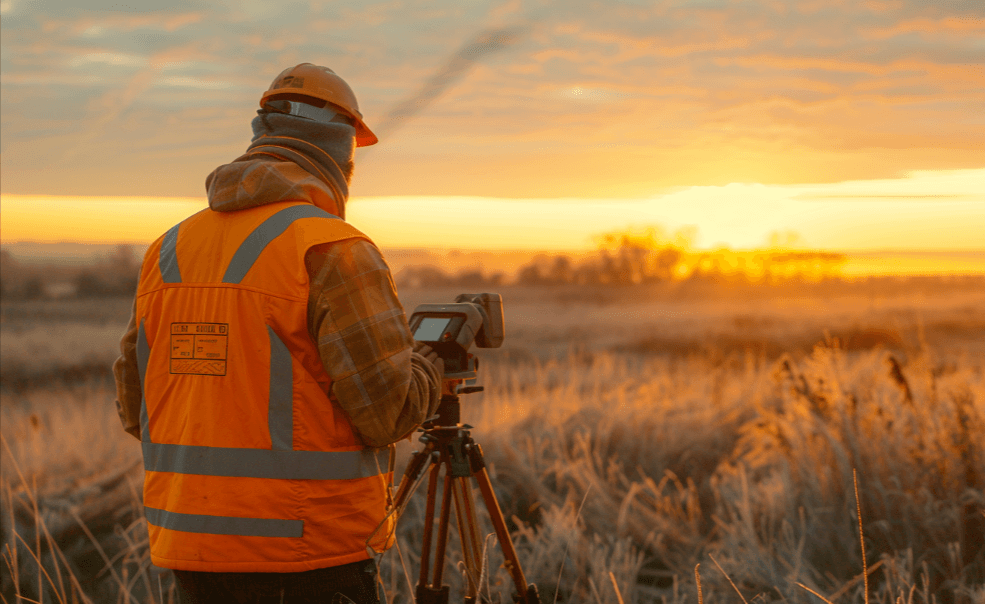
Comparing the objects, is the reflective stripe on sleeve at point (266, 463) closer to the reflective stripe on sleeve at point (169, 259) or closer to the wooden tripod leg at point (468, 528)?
the reflective stripe on sleeve at point (169, 259)

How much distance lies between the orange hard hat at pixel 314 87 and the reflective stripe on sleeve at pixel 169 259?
1.64 ft

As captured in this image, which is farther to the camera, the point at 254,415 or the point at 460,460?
the point at 460,460

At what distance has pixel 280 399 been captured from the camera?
1.83m

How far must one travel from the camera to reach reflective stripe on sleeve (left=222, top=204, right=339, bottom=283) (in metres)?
1.82

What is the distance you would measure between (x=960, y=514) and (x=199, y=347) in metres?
3.68

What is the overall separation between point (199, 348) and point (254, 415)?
224 mm

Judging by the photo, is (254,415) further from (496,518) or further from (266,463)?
(496,518)

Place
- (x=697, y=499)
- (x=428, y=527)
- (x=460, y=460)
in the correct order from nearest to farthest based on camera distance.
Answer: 1. (x=460, y=460)
2. (x=428, y=527)
3. (x=697, y=499)

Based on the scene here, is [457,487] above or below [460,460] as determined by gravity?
below

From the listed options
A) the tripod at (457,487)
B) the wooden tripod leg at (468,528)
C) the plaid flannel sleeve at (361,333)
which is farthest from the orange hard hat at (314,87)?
the wooden tripod leg at (468,528)

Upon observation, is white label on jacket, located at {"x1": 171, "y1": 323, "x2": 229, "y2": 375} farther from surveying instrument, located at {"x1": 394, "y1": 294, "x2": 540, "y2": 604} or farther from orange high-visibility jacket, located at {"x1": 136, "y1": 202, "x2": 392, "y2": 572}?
surveying instrument, located at {"x1": 394, "y1": 294, "x2": 540, "y2": 604}

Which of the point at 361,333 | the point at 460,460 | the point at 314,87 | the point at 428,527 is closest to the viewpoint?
the point at 361,333

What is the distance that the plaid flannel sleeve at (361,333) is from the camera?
1.80 meters

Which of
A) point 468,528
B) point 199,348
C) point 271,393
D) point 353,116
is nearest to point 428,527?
point 468,528
